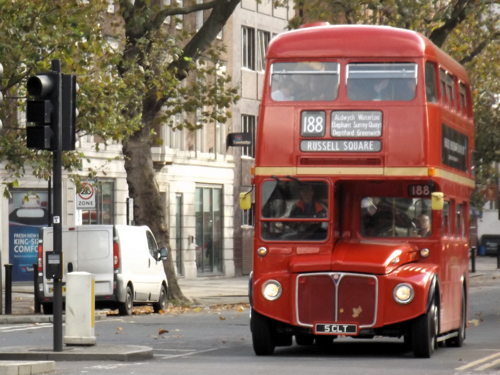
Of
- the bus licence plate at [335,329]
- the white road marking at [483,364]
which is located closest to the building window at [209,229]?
the bus licence plate at [335,329]

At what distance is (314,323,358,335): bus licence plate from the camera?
796 inches

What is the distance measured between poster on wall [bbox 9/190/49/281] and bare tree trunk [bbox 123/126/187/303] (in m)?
10.4

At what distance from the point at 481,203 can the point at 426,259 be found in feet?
155

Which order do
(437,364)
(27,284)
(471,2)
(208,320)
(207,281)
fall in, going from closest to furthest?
(437,364), (208,320), (471,2), (27,284), (207,281)

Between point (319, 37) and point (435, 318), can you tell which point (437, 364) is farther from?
point (319, 37)

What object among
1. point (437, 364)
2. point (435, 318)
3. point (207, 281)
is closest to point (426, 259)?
point (435, 318)

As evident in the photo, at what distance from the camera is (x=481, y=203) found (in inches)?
2677

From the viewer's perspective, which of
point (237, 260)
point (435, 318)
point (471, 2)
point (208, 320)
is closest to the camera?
point (435, 318)

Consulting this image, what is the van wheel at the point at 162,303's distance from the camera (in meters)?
37.0

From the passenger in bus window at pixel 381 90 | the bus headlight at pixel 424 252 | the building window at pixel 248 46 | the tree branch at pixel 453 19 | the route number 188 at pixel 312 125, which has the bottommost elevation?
the bus headlight at pixel 424 252

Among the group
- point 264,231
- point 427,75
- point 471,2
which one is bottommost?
point 264,231

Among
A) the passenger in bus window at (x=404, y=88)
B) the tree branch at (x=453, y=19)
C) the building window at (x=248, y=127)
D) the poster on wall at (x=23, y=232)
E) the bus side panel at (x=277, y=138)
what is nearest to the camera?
the bus side panel at (x=277, y=138)

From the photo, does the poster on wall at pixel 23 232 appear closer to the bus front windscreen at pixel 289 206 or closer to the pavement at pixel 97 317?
the pavement at pixel 97 317

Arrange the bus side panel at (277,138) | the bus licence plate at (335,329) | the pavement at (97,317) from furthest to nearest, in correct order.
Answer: the bus side panel at (277,138) → the bus licence plate at (335,329) → the pavement at (97,317)
